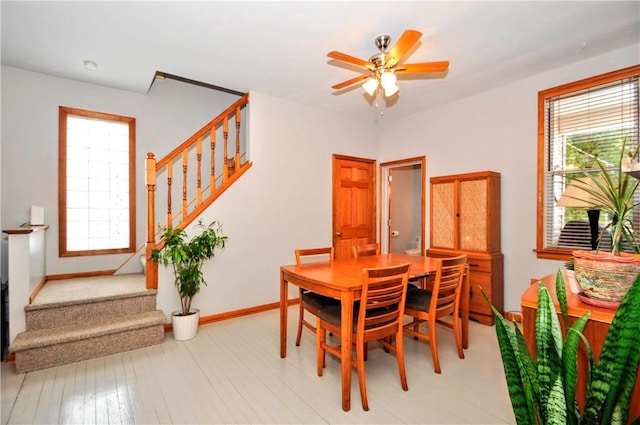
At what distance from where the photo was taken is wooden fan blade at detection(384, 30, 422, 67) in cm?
208

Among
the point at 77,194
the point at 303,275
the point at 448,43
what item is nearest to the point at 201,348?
the point at 303,275

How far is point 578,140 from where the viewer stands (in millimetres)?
3260

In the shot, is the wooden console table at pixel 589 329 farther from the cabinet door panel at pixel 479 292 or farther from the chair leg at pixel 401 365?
the cabinet door panel at pixel 479 292

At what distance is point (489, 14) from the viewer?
242 cm

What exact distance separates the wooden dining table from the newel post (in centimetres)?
159

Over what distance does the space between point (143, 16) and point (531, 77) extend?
13.1 ft

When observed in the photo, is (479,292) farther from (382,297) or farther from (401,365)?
(382,297)

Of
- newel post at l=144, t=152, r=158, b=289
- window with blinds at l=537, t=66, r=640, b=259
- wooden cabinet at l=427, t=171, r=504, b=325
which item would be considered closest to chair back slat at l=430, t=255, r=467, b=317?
wooden cabinet at l=427, t=171, r=504, b=325

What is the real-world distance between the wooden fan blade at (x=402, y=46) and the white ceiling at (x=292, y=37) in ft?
1.11

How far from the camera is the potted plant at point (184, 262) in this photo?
10.4 feet

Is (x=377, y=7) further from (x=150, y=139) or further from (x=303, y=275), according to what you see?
(x=150, y=139)

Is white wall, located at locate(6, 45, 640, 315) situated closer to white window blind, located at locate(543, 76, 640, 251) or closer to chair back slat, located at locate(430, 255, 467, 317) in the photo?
white window blind, located at locate(543, 76, 640, 251)

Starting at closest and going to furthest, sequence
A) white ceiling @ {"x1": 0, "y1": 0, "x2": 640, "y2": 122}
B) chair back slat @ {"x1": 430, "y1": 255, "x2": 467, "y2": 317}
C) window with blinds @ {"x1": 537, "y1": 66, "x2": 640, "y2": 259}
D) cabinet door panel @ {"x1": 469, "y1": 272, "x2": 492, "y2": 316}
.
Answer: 1. white ceiling @ {"x1": 0, "y1": 0, "x2": 640, "y2": 122}
2. chair back slat @ {"x1": 430, "y1": 255, "x2": 467, "y2": 317}
3. window with blinds @ {"x1": 537, "y1": 66, "x2": 640, "y2": 259}
4. cabinet door panel @ {"x1": 469, "y1": 272, "x2": 492, "y2": 316}

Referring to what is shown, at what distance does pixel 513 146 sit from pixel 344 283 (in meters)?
2.96
